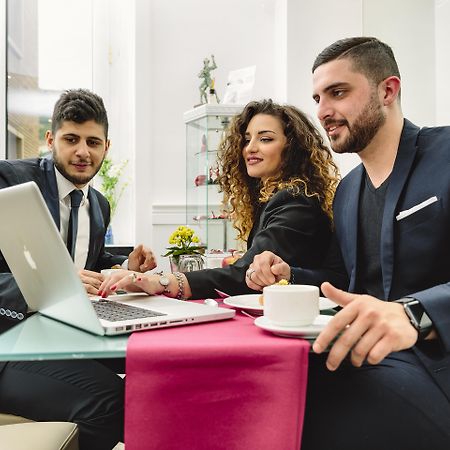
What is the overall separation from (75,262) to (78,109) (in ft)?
2.06

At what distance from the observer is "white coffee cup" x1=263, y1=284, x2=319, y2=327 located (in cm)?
100

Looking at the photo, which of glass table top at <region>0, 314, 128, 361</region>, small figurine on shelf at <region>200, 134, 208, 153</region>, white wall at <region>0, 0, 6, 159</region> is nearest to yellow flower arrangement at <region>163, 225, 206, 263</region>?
glass table top at <region>0, 314, 128, 361</region>

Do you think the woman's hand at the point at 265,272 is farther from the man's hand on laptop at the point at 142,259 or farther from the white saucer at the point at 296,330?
the man's hand on laptop at the point at 142,259

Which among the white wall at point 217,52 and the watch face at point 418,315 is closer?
the watch face at point 418,315

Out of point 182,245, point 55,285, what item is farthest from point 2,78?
point 55,285

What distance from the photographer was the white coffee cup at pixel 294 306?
1.00m

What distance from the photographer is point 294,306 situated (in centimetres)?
100

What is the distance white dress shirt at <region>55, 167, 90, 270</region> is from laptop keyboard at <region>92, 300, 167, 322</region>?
2.86 ft

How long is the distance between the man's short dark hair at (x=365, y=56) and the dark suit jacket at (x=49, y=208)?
43.0 inches

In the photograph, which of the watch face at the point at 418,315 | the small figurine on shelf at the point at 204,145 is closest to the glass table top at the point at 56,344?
the watch face at the point at 418,315

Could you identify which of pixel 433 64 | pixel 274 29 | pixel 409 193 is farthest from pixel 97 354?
pixel 274 29

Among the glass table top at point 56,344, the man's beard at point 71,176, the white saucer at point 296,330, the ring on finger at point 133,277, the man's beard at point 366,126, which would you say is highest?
the man's beard at point 366,126

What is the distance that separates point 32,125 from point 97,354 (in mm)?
3806

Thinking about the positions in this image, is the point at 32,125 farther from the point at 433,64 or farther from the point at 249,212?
the point at 433,64
